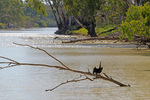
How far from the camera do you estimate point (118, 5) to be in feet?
148

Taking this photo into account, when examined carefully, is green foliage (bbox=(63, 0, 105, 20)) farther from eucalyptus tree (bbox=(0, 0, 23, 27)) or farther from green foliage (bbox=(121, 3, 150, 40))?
eucalyptus tree (bbox=(0, 0, 23, 27))

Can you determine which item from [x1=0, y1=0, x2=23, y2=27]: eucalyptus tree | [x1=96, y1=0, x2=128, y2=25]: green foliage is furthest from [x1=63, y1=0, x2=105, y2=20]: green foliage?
[x1=0, y1=0, x2=23, y2=27]: eucalyptus tree

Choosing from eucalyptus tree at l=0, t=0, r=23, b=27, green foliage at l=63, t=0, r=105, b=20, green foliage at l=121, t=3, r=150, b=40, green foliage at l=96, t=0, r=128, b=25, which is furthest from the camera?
eucalyptus tree at l=0, t=0, r=23, b=27

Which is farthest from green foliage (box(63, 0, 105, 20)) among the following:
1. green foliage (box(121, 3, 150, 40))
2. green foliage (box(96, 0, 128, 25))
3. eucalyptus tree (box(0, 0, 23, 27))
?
eucalyptus tree (box(0, 0, 23, 27))

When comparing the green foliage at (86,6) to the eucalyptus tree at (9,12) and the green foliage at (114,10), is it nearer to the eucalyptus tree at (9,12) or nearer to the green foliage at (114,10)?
the green foliage at (114,10)

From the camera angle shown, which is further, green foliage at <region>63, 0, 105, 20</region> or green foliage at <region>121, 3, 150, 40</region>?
green foliage at <region>63, 0, 105, 20</region>

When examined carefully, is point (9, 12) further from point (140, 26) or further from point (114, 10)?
point (140, 26)

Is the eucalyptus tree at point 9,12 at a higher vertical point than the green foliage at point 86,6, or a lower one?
lower

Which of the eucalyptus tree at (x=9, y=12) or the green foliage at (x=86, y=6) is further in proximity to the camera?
the eucalyptus tree at (x=9, y=12)

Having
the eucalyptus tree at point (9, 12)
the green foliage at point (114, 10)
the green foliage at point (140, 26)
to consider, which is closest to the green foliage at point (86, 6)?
the green foliage at point (114, 10)

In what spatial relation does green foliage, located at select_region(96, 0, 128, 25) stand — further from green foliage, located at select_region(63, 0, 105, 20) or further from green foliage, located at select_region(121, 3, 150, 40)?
green foliage, located at select_region(121, 3, 150, 40)

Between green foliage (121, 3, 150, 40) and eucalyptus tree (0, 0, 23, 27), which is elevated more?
green foliage (121, 3, 150, 40)

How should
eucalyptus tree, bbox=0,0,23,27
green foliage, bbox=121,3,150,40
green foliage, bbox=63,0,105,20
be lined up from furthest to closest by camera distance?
eucalyptus tree, bbox=0,0,23,27 → green foliage, bbox=63,0,105,20 → green foliage, bbox=121,3,150,40

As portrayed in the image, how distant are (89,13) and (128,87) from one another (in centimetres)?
3662
